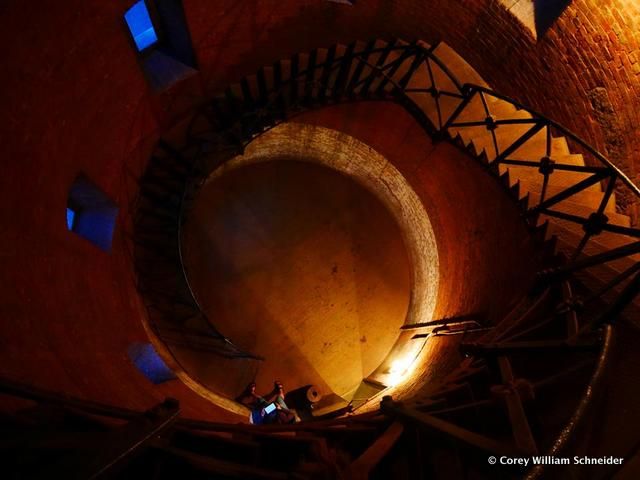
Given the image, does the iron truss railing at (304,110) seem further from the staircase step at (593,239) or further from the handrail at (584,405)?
the handrail at (584,405)

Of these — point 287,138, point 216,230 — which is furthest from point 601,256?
point 216,230

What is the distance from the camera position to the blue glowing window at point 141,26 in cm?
515

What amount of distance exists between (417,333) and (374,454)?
5.75 metres

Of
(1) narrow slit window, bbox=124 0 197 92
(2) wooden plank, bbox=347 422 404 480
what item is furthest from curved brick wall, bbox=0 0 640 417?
(2) wooden plank, bbox=347 422 404 480

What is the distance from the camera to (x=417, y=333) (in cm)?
815

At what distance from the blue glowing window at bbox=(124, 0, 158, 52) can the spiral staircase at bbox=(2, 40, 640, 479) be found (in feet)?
4.08

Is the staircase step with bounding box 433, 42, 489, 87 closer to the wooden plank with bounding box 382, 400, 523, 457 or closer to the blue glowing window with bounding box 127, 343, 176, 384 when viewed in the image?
the wooden plank with bounding box 382, 400, 523, 457

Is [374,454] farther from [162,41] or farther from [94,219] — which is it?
[162,41]

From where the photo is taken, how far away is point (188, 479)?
2.46 meters

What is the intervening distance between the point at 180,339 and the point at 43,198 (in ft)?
13.3

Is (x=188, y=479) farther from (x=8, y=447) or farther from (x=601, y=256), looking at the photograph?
(x=601, y=256)

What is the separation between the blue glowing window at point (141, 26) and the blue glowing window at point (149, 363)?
14.7ft

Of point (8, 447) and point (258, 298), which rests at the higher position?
point (258, 298)

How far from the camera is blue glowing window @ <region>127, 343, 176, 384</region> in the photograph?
236 inches
